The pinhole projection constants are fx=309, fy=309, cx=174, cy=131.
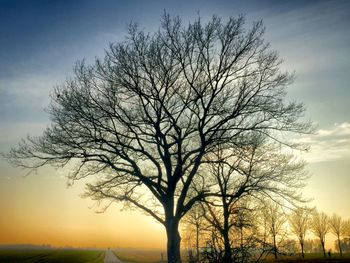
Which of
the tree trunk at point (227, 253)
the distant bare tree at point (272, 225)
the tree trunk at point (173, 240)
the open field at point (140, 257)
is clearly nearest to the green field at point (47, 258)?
the open field at point (140, 257)

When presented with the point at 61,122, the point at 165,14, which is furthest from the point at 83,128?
the point at 165,14

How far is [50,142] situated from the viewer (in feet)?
49.7

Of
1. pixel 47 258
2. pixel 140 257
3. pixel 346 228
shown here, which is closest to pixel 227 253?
pixel 47 258

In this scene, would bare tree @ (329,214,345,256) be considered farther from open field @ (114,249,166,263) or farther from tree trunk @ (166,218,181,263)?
tree trunk @ (166,218,181,263)

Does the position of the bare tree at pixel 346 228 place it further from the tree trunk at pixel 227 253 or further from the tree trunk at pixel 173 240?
the tree trunk at pixel 227 253

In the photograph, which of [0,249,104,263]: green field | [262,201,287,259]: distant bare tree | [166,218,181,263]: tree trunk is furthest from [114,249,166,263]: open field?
[166,218,181,263]: tree trunk

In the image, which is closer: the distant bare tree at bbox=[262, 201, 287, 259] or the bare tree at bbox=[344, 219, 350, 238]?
the distant bare tree at bbox=[262, 201, 287, 259]

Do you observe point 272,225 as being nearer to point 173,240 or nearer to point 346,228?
point 173,240

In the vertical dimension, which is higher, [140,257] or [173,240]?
[173,240]

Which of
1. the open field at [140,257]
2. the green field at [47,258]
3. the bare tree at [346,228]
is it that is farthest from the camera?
the bare tree at [346,228]

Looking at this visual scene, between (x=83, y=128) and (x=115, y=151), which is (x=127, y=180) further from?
(x=83, y=128)

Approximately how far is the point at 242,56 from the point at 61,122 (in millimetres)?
9368

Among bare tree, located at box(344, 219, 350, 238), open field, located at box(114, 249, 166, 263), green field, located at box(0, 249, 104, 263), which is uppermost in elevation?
bare tree, located at box(344, 219, 350, 238)

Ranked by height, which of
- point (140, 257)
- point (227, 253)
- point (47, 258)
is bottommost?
point (140, 257)
